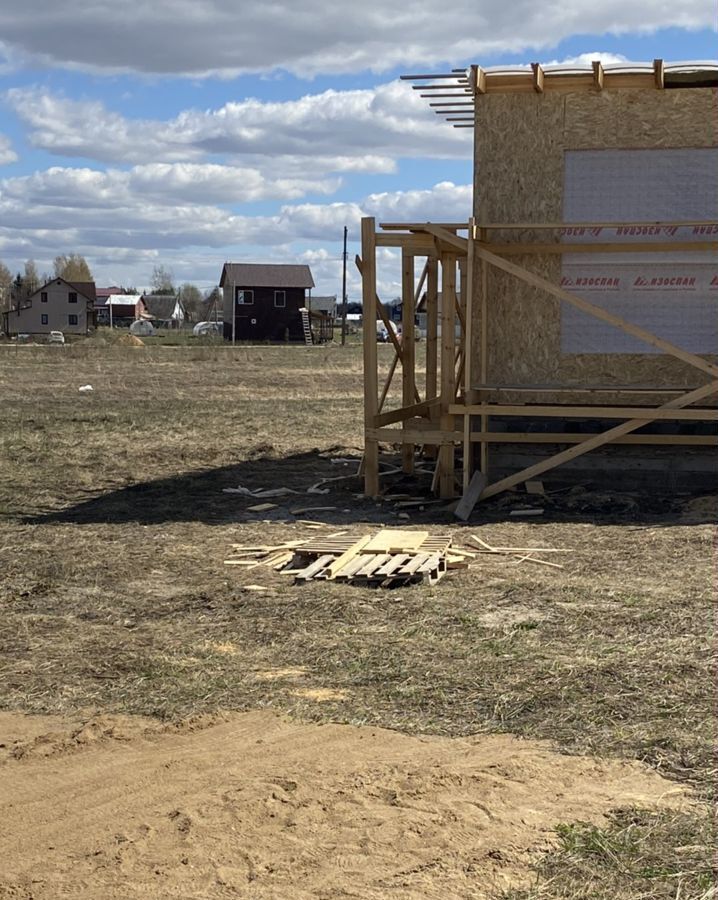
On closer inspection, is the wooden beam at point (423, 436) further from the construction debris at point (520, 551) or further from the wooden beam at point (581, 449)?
the construction debris at point (520, 551)

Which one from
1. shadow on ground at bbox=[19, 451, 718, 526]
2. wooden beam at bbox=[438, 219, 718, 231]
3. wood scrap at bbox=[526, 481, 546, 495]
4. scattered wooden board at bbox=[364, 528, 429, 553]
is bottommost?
shadow on ground at bbox=[19, 451, 718, 526]

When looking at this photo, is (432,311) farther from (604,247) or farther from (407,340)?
(604,247)

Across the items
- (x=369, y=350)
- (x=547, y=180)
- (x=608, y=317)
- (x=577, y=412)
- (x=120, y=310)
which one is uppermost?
(x=120, y=310)

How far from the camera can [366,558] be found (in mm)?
9828

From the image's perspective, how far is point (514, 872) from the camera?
4441 mm

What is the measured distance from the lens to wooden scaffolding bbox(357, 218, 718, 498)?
507 inches

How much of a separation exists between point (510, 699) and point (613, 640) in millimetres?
1392

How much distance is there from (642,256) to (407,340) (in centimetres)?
329

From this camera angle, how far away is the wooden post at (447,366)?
13.4 metres

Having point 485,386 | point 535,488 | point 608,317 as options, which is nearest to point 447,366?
point 485,386

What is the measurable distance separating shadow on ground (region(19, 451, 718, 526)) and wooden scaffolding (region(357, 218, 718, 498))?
361 mm

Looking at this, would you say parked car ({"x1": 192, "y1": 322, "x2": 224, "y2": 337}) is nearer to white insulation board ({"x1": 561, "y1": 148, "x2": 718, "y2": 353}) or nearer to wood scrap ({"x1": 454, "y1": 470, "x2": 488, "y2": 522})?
white insulation board ({"x1": 561, "y1": 148, "x2": 718, "y2": 353})

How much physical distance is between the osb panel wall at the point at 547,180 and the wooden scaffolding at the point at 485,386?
169mm

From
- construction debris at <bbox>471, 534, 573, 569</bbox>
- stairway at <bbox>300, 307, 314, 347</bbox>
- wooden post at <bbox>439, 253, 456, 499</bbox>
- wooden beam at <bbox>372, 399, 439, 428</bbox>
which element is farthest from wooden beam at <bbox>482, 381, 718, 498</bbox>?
stairway at <bbox>300, 307, 314, 347</bbox>
